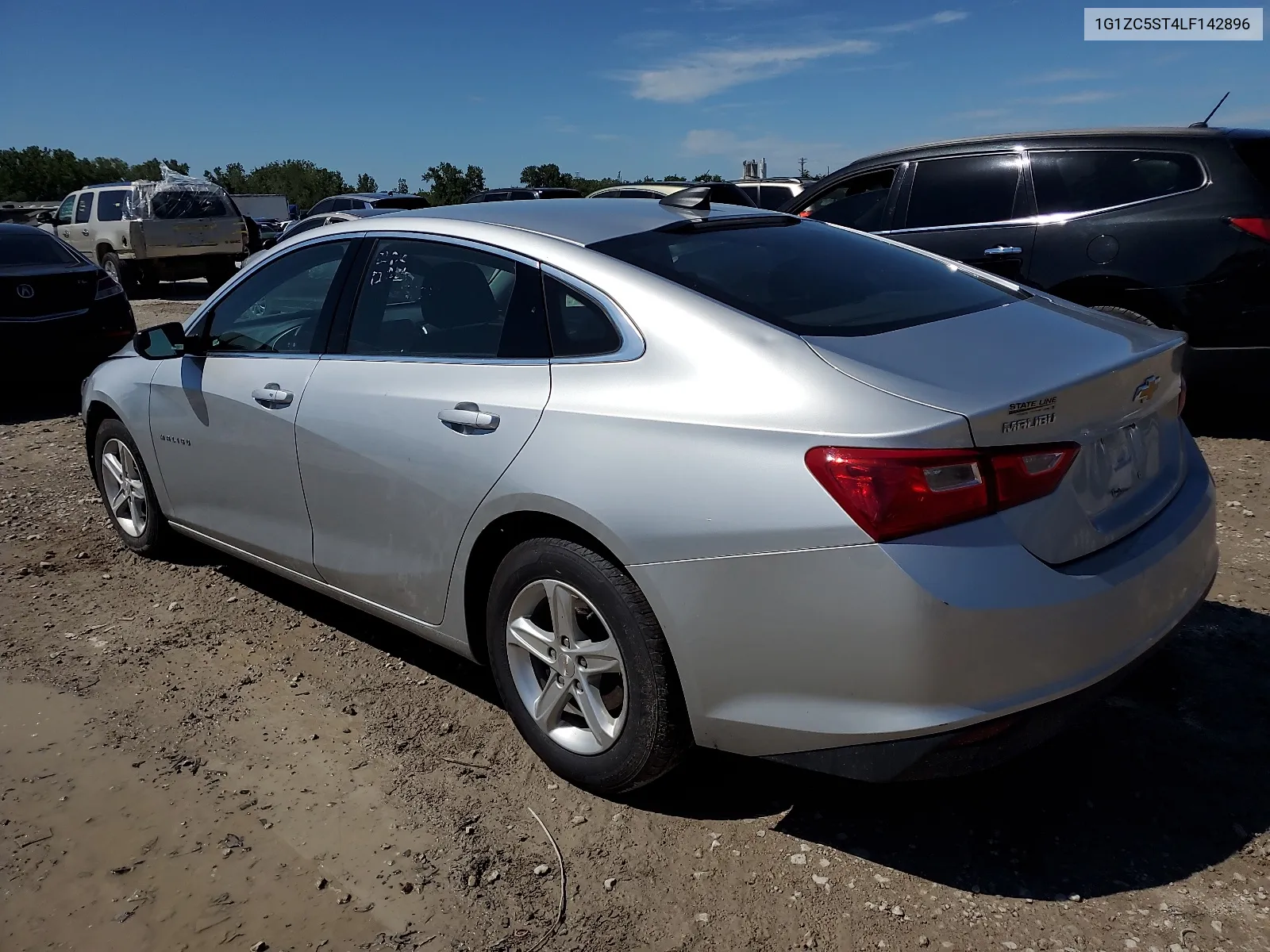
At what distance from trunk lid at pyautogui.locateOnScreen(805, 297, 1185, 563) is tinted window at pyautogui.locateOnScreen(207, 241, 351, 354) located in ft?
6.56

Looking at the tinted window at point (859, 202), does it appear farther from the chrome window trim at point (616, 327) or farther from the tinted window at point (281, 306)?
the chrome window trim at point (616, 327)

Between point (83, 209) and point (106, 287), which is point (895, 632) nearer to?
point (106, 287)

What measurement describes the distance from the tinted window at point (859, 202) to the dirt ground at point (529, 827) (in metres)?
4.22

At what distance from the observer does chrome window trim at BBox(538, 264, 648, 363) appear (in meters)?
2.60

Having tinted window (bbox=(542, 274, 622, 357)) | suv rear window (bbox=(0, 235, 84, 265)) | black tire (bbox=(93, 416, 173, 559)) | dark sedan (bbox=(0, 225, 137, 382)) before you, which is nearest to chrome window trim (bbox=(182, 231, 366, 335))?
black tire (bbox=(93, 416, 173, 559))

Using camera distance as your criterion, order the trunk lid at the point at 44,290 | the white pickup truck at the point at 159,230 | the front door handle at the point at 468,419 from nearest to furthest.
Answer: the front door handle at the point at 468,419, the trunk lid at the point at 44,290, the white pickup truck at the point at 159,230

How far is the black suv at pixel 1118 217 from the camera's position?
18.9 ft

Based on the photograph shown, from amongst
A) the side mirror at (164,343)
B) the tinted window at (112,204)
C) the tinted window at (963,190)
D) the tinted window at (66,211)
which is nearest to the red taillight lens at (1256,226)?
the tinted window at (963,190)

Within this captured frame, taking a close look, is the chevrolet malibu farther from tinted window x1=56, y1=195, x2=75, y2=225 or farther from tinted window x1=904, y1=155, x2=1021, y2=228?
tinted window x1=56, y1=195, x2=75, y2=225

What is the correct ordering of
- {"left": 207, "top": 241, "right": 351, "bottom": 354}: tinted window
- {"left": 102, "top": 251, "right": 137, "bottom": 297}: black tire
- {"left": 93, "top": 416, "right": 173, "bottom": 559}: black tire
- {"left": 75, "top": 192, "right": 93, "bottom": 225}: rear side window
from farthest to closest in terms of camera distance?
{"left": 75, "top": 192, "right": 93, "bottom": 225}: rear side window, {"left": 102, "top": 251, "right": 137, "bottom": 297}: black tire, {"left": 93, "top": 416, "right": 173, "bottom": 559}: black tire, {"left": 207, "top": 241, "right": 351, "bottom": 354}: tinted window

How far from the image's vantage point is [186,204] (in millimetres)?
17531

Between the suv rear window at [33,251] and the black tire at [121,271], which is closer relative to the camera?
the suv rear window at [33,251]

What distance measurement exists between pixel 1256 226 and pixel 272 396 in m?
5.37

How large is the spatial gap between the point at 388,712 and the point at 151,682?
0.94 m
